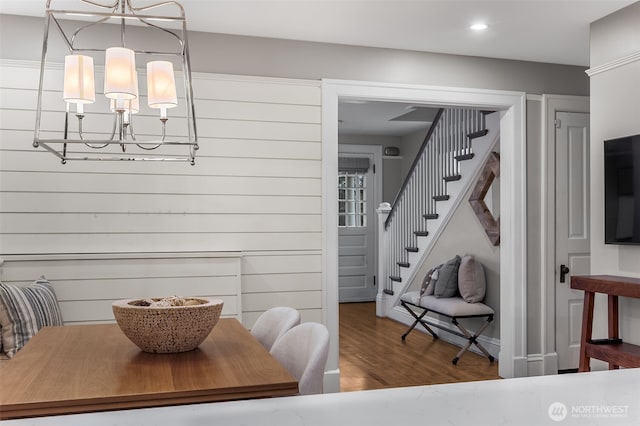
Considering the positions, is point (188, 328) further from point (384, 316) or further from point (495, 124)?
point (384, 316)

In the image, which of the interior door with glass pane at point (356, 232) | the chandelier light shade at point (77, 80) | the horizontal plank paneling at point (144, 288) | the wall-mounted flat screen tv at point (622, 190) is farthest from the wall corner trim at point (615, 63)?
the interior door with glass pane at point (356, 232)

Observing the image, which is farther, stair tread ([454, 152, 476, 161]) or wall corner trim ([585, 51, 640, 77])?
stair tread ([454, 152, 476, 161])

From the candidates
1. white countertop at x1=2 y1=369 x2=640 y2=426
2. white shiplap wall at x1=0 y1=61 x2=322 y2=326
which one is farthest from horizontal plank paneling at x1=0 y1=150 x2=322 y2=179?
white countertop at x1=2 y1=369 x2=640 y2=426

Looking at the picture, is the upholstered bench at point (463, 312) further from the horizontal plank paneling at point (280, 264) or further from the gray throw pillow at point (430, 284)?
the horizontal plank paneling at point (280, 264)

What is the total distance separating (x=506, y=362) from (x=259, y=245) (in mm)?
2160

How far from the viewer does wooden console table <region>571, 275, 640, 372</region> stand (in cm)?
311

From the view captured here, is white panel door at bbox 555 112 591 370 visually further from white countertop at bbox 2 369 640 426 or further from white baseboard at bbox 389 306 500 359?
white countertop at bbox 2 369 640 426

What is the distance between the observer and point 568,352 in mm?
4605

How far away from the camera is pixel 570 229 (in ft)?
15.0

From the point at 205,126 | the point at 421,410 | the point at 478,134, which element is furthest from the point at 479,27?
the point at 421,410

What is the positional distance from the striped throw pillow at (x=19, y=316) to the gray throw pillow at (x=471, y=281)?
133 inches

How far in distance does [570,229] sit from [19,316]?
388cm

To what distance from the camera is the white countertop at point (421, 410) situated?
741 millimetres

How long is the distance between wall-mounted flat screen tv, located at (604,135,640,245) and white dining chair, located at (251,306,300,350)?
201 cm
